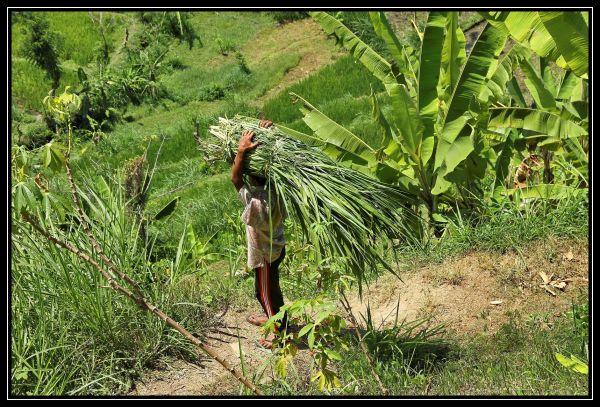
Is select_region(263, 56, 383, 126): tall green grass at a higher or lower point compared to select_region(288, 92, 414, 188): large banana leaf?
lower

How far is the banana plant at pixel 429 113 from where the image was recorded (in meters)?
5.61

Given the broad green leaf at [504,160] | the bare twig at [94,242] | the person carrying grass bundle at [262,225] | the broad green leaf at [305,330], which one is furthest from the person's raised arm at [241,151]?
the broad green leaf at [504,160]

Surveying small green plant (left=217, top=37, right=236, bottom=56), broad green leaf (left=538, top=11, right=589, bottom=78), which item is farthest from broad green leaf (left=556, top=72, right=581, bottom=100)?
Result: small green plant (left=217, top=37, right=236, bottom=56)

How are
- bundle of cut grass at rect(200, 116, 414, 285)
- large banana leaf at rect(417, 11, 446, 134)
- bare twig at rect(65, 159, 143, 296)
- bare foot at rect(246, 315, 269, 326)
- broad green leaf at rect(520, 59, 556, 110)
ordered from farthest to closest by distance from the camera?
1. broad green leaf at rect(520, 59, 556, 110)
2. large banana leaf at rect(417, 11, 446, 134)
3. bare foot at rect(246, 315, 269, 326)
4. bundle of cut grass at rect(200, 116, 414, 285)
5. bare twig at rect(65, 159, 143, 296)

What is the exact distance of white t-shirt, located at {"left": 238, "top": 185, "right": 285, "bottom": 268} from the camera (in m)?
4.00

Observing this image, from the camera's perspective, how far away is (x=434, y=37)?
18.4 feet

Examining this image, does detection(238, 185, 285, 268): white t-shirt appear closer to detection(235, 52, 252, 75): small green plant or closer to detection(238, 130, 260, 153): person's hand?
detection(238, 130, 260, 153): person's hand

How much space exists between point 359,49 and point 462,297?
8.26ft

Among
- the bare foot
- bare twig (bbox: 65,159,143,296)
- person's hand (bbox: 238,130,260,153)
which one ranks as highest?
person's hand (bbox: 238,130,260,153)

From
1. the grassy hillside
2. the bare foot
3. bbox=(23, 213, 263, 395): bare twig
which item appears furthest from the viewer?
the bare foot

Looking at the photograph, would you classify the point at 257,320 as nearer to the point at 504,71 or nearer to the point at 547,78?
the point at 504,71

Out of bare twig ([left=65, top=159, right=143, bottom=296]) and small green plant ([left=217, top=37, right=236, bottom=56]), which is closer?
bare twig ([left=65, top=159, right=143, bottom=296])

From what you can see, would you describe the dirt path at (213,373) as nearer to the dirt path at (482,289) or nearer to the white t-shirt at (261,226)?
the white t-shirt at (261,226)

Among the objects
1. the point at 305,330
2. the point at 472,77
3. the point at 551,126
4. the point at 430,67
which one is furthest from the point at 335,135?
the point at 305,330
